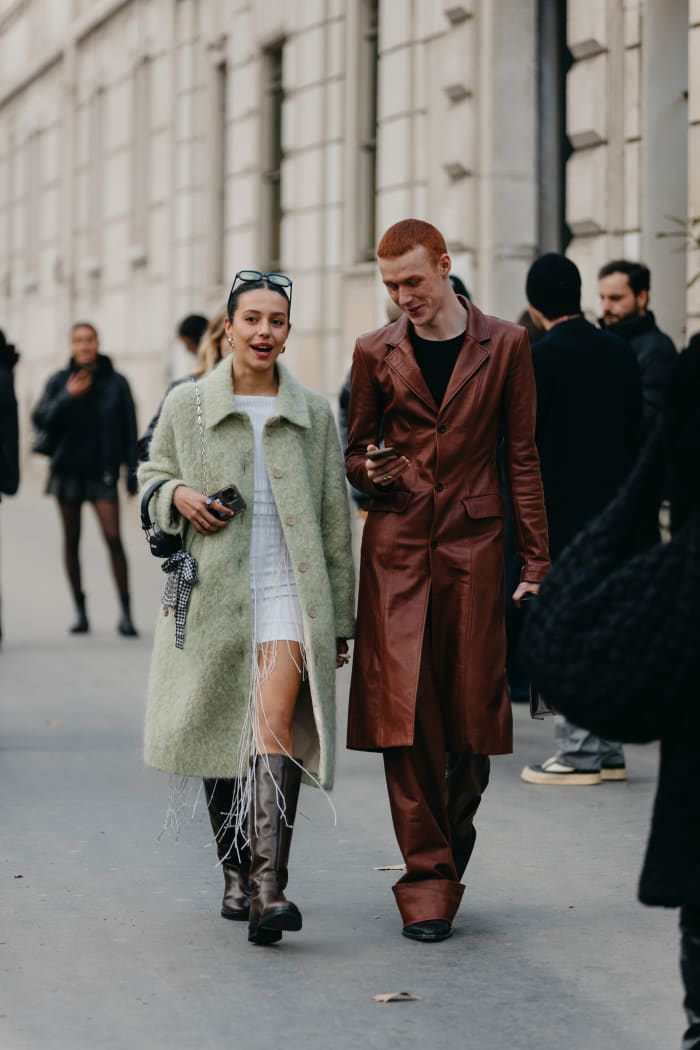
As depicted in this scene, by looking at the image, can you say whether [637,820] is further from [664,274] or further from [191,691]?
[664,274]

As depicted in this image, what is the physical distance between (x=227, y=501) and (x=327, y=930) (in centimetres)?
120

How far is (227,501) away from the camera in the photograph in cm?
558

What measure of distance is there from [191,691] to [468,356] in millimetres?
1178

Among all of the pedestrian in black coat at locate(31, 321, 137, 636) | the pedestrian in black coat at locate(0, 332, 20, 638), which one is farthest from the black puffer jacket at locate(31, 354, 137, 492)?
the pedestrian in black coat at locate(0, 332, 20, 638)

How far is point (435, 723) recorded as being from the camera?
569 centimetres

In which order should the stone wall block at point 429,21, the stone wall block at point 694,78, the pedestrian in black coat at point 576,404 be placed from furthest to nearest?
the stone wall block at point 429,21 < the stone wall block at point 694,78 < the pedestrian in black coat at point 576,404

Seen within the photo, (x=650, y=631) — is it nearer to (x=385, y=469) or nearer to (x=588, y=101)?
(x=385, y=469)

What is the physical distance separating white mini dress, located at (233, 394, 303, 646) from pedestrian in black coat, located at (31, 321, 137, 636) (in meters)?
7.24

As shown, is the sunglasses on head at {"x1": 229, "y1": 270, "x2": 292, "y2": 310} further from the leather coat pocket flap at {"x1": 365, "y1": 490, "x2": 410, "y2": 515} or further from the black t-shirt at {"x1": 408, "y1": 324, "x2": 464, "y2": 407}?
the leather coat pocket flap at {"x1": 365, "y1": 490, "x2": 410, "y2": 515}

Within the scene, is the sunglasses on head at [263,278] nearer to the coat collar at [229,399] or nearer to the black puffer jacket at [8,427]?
the coat collar at [229,399]

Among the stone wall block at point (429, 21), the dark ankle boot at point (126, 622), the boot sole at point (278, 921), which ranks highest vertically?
the stone wall block at point (429, 21)

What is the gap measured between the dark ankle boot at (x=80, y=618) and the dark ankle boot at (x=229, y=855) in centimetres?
726

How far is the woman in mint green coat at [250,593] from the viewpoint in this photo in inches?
221

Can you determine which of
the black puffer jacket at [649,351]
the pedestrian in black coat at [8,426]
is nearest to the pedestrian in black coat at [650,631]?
the black puffer jacket at [649,351]
